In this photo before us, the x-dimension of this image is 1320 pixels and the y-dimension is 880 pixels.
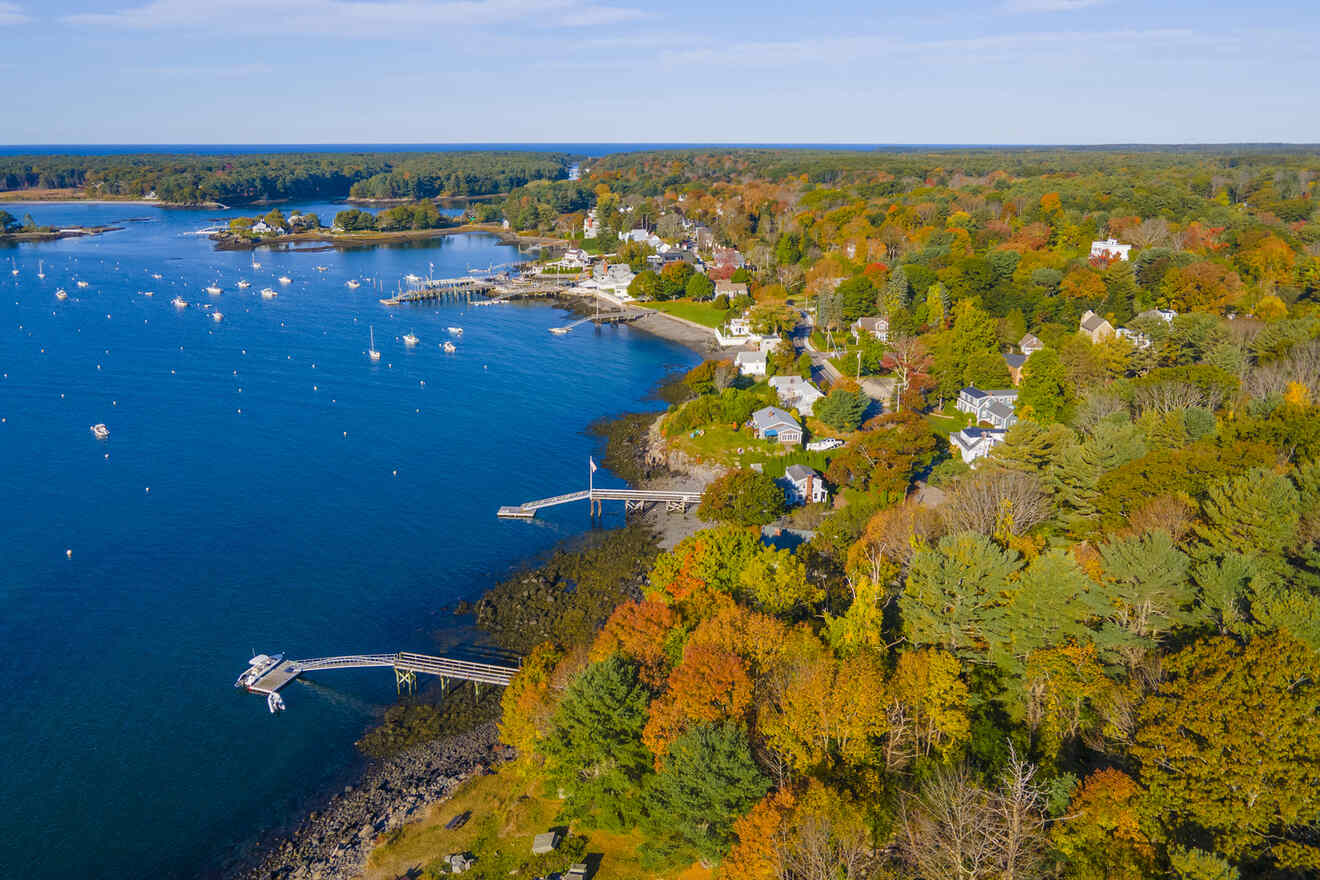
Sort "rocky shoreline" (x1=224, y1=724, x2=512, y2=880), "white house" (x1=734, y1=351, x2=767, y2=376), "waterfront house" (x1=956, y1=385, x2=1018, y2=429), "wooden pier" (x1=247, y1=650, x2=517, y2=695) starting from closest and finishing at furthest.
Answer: "rocky shoreline" (x1=224, y1=724, x2=512, y2=880), "wooden pier" (x1=247, y1=650, x2=517, y2=695), "waterfront house" (x1=956, y1=385, x2=1018, y2=429), "white house" (x1=734, y1=351, x2=767, y2=376)

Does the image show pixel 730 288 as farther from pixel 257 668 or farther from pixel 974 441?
pixel 257 668

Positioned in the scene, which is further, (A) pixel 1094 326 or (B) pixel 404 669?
(A) pixel 1094 326

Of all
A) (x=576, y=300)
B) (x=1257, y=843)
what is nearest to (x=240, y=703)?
(x=1257, y=843)

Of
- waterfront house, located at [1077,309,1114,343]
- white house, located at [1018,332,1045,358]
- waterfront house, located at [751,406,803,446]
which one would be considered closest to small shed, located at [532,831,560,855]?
waterfront house, located at [751,406,803,446]

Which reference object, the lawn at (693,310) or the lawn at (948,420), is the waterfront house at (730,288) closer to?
the lawn at (693,310)

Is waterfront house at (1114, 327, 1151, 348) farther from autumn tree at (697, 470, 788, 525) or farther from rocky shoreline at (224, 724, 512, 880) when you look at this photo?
rocky shoreline at (224, 724, 512, 880)

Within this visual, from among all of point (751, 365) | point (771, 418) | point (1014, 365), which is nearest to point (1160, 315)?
point (1014, 365)
